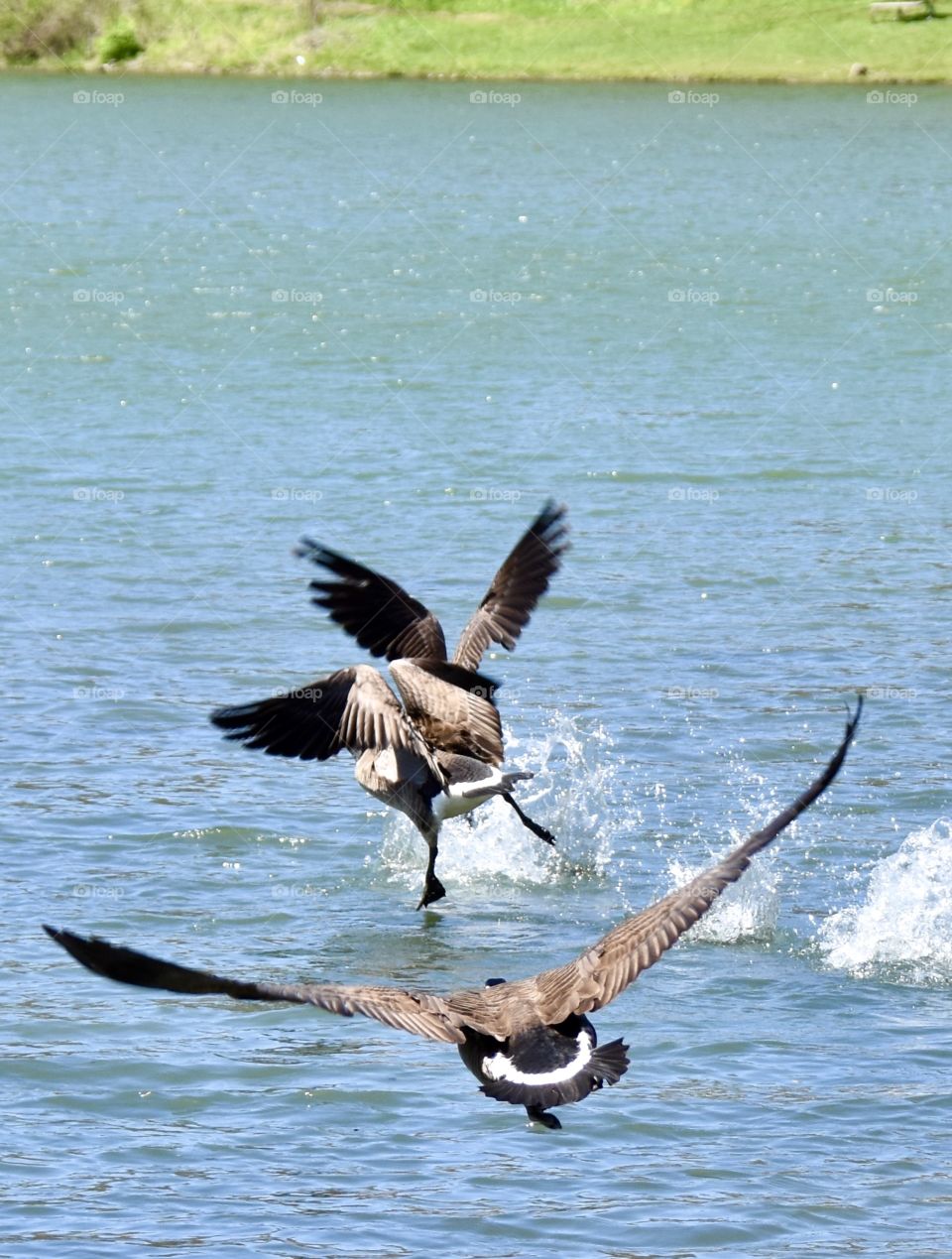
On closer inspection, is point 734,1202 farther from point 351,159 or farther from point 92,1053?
point 351,159

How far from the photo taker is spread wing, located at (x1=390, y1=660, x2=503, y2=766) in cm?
954

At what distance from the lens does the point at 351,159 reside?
50.8 metres

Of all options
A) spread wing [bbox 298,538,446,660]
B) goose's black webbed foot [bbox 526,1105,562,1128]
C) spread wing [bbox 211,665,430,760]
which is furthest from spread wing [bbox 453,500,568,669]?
goose's black webbed foot [bbox 526,1105,562,1128]

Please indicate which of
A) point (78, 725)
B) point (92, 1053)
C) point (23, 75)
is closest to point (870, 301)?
point (78, 725)

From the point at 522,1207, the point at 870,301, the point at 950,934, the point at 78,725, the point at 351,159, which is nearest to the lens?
the point at 522,1207

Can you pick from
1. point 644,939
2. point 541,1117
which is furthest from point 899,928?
point 541,1117

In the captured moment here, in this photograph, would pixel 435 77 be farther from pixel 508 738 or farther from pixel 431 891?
pixel 431 891

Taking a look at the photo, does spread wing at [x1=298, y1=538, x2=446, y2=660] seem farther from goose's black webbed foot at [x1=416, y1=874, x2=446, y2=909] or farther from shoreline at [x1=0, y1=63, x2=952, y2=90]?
shoreline at [x1=0, y1=63, x2=952, y2=90]

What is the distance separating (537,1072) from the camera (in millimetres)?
6508

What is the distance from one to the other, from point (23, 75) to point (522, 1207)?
242 ft

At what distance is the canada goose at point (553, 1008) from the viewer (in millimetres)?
6402

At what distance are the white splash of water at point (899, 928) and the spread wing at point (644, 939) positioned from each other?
123 inches

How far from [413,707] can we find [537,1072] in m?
3.23

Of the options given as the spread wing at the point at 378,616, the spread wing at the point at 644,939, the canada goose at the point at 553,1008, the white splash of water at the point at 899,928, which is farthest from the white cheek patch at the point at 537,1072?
the spread wing at the point at 378,616
